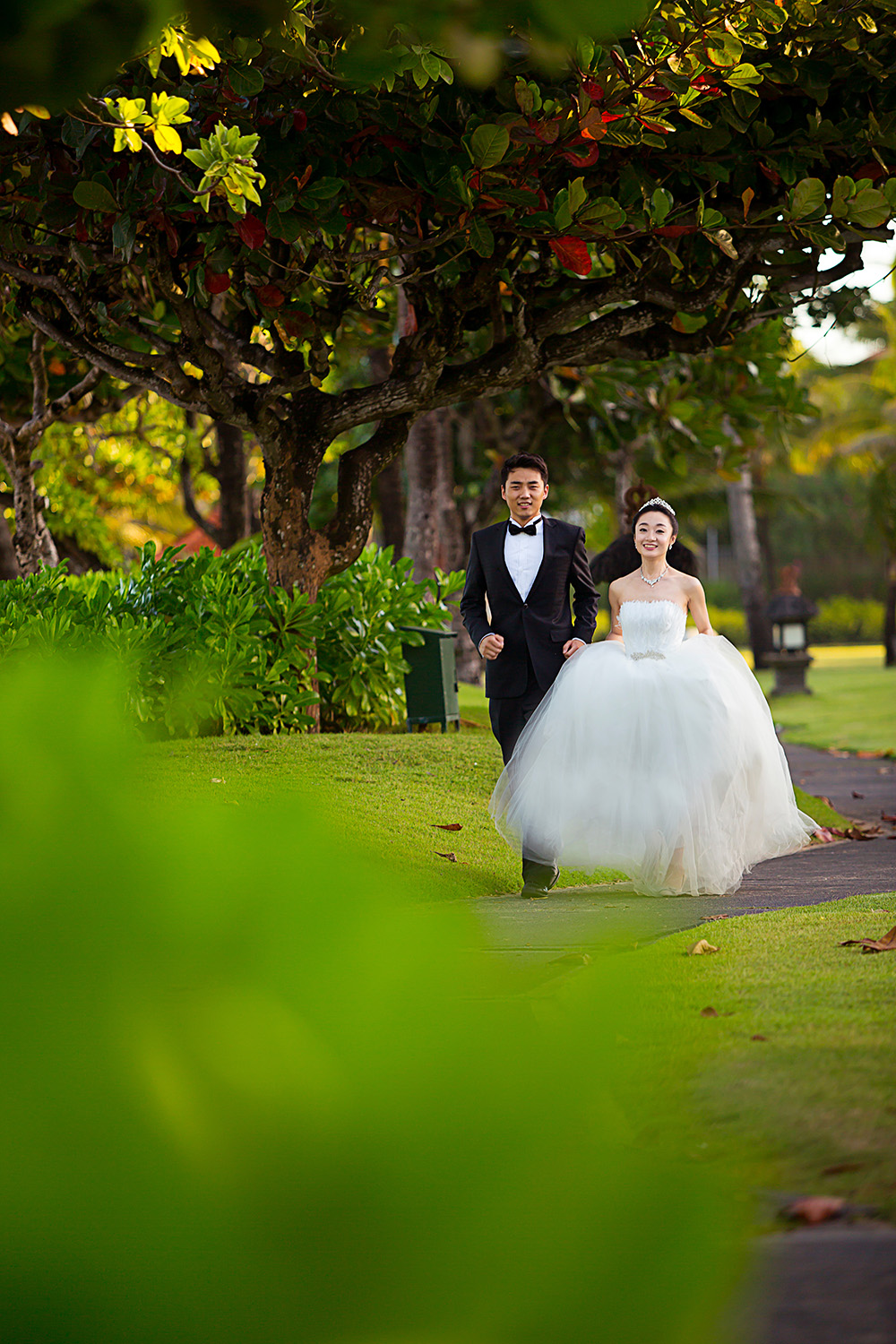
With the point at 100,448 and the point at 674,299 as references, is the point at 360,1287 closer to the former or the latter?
the point at 674,299

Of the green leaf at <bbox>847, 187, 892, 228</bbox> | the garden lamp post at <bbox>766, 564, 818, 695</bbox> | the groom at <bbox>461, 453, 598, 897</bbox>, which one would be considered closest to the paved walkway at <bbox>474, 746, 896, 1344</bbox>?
the groom at <bbox>461, 453, 598, 897</bbox>

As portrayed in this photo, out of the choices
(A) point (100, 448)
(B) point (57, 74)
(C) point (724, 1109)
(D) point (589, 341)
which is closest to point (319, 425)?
(D) point (589, 341)

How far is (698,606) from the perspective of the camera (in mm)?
7484

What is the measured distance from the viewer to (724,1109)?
10.2 feet

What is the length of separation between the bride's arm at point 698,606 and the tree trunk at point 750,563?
25.3m

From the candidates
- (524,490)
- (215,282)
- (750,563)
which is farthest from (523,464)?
(750,563)

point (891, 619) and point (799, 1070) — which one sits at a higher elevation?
point (891, 619)

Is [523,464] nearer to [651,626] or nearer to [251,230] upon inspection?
[651,626]

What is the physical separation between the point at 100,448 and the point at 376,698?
47.5 feet

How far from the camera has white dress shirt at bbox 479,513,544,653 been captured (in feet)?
23.9

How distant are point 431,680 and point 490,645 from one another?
13.5 feet

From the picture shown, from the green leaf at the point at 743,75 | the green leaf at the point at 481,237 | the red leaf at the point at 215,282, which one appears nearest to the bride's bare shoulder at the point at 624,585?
the green leaf at the point at 481,237

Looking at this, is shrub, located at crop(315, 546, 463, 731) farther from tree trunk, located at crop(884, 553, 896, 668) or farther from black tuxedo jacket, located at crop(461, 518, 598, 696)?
tree trunk, located at crop(884, 553, 896, 668)

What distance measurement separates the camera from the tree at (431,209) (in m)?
7.35
